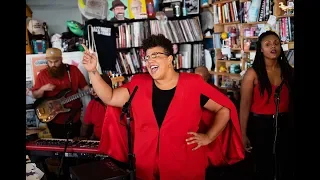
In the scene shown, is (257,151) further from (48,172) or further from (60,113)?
(60,113)

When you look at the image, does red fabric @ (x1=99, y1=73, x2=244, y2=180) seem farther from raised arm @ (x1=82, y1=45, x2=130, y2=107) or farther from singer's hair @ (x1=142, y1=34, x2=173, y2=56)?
singer's hair @ (x1=142, y1=34, x2=173, y2=56)

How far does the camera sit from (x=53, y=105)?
3.58 metres

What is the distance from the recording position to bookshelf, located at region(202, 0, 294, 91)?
3777 mm

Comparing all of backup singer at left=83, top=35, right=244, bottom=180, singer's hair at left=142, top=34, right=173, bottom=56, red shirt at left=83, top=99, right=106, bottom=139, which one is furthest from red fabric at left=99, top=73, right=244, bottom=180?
red shirt at left=83, top=99, right=106, bottom=139

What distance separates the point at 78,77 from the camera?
3760 millimetres

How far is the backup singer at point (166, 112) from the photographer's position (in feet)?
6.36

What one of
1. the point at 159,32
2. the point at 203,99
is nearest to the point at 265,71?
the point at 203,99

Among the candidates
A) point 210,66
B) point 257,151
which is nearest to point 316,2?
point 257,151

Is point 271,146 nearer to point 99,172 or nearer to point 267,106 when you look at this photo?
point 267,106

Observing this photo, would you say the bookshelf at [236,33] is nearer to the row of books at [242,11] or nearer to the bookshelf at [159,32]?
the row of books at [242,11]

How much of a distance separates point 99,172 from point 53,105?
1.97 metres
